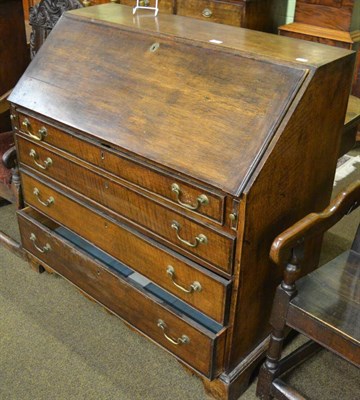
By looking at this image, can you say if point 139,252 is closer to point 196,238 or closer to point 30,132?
point 196,238

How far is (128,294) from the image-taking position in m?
1.85

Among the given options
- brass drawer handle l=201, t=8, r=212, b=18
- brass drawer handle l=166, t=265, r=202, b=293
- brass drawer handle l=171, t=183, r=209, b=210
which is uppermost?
brass drawer handle l=201, t=8, r=212, b=18

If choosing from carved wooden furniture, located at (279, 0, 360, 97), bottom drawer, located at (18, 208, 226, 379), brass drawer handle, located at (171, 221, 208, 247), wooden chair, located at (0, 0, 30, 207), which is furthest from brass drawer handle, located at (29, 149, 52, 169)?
carved wooden furniture, located at (279, 0, 360, 97)

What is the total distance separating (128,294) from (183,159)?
611mm

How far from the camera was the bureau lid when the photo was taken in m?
1.42

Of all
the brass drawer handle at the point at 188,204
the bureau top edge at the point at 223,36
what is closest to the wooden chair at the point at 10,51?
the bureau top edge at the point at 223,36

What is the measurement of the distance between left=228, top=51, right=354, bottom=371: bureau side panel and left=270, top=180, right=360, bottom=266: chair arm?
0.28 ft

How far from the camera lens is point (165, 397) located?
5.87 feet

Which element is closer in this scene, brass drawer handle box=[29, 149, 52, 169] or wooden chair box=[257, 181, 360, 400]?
wooden chair box=[257, 181, 360, 400]

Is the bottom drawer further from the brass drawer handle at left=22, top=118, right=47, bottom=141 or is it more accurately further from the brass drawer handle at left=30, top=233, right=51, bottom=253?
the brass drawer handle at left=22, top=118, right=47, bottom=141

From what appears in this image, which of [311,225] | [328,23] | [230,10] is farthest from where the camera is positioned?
[328,23]

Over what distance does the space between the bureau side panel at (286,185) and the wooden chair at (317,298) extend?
0.28 feet

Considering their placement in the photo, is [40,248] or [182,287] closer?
[182,287]

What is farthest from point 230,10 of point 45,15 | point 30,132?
point 30,132
